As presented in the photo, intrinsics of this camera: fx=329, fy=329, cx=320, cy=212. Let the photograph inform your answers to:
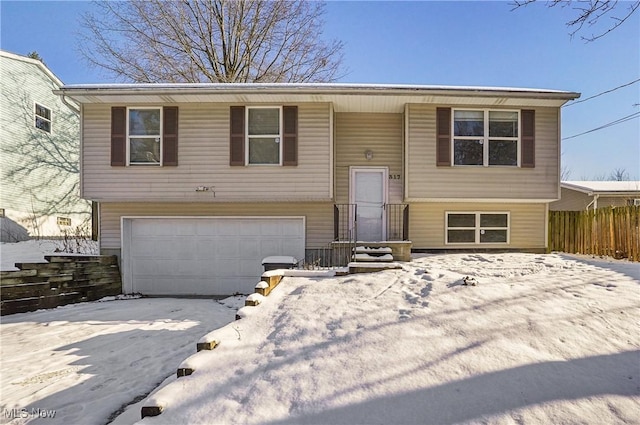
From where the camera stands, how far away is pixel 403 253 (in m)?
7.75

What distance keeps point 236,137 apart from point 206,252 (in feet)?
10.6

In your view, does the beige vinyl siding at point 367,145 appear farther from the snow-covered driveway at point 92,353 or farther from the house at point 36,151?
the house at point 36,151

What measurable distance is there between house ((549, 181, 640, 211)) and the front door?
1266cm

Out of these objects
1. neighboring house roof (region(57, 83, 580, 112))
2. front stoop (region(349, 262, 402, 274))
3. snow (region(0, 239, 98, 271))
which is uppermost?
neighboring house roof (region(57, 83, 580, 112))

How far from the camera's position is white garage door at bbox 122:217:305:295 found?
9.04 m

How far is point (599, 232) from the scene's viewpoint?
9055 millimetres

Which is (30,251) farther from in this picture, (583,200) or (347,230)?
(583,200)

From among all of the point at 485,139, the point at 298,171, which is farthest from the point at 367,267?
the point at 485,139

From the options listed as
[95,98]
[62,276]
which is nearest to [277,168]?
[95,98]

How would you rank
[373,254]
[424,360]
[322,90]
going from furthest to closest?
[322,90], [373,254], [424,360]

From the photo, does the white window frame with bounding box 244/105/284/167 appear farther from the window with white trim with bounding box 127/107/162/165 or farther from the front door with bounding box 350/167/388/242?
the window with white trim with bounding box 127/107/162/165

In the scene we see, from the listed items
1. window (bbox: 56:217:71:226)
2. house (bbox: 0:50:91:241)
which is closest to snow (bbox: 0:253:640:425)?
house (bbox: 0:50:91:241)

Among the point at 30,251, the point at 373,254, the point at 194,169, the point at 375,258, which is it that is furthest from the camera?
the point at 30,251

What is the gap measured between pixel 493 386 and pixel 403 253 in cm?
505
